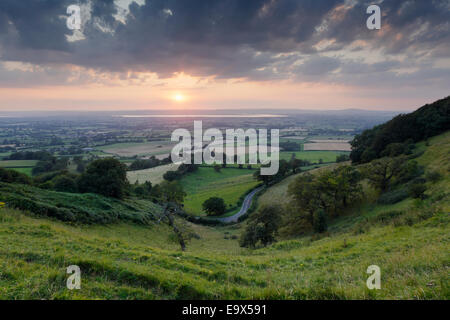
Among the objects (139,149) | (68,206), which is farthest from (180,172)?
(68,206)

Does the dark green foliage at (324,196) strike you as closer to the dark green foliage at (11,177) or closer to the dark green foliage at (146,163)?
the dark green foliage at (11,177)

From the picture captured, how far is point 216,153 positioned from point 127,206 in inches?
2342

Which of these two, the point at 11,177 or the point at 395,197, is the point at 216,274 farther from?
the point at 11,177

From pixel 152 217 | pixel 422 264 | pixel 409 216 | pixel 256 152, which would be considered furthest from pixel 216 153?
pixel 422 264

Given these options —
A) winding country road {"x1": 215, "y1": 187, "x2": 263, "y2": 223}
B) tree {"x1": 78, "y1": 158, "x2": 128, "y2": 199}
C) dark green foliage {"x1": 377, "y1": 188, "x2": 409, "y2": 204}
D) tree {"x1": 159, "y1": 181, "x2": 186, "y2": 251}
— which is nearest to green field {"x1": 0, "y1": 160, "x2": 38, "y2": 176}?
tree {"x1": 78, "y1": 158, "x2": 128, "y2": 199}

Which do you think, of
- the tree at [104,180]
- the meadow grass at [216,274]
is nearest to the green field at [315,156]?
the tree at [104,180]

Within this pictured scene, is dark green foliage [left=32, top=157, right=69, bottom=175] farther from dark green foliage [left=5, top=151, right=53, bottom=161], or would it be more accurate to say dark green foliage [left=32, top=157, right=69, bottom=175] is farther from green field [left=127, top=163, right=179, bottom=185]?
green field [left=127, top=163, right=179, bottom=185]

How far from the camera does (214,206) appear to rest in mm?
46406

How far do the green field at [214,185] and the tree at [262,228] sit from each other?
24.6 metres

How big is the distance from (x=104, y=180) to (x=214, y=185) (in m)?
39.7

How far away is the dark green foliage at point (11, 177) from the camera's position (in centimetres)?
2350

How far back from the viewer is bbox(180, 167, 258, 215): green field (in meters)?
51.5

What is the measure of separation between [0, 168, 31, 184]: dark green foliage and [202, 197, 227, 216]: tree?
29848mm
